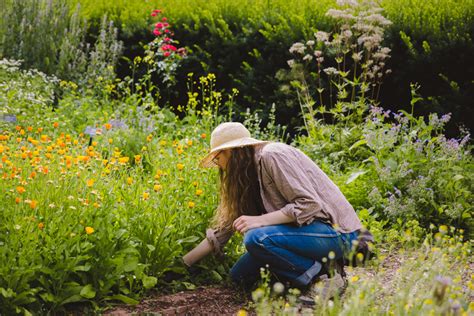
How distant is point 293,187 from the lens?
3.53m

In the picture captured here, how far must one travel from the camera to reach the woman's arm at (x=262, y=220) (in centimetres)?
358

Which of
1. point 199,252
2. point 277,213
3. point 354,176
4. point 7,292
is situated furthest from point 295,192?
point 354,176

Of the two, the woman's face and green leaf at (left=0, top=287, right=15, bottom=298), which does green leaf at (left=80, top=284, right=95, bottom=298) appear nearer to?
green leaf at (left=0, top=287, right=15, bottom=298)

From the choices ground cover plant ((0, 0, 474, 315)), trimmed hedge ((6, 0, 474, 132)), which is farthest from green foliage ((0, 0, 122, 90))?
trimmed hedge ((6, 0, 474, 132))

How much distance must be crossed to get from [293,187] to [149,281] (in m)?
0.88

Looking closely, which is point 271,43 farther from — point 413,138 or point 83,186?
point 83,186

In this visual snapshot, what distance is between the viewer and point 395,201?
4984mm

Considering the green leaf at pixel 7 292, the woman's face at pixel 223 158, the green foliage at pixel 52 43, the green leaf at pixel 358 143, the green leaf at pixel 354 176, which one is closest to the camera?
the green leaf at pixel 7 292

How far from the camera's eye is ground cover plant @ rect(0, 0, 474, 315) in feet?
10.5

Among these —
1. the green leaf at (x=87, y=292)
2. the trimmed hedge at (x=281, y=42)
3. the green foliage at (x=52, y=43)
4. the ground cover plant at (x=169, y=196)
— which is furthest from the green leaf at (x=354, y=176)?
the green foliage at (x=52, y=43)

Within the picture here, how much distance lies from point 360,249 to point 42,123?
352cm

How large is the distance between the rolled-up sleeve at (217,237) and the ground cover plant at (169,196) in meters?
0.14

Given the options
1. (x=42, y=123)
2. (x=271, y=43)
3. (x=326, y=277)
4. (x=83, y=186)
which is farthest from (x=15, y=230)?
(x=271, y=43)

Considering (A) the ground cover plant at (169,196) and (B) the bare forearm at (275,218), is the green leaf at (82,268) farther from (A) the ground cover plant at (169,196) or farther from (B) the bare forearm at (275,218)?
(B) the bare forearm at (275,218)
